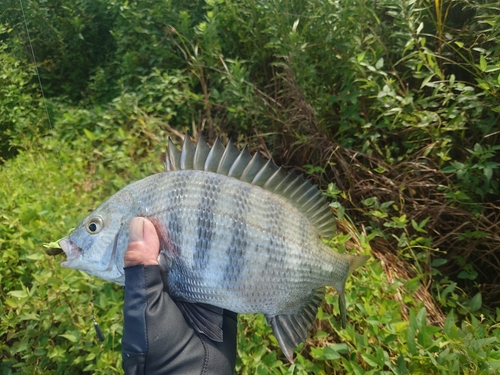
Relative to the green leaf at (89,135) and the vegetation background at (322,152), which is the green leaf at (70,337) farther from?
the green leaf at (89,135)

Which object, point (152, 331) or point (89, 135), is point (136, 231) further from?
point (89, 135)

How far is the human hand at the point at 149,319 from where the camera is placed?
4.74ft

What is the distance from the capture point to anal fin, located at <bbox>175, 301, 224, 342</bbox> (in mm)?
1607

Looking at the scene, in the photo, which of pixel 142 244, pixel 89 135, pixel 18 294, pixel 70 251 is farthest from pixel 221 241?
pixel 89 135

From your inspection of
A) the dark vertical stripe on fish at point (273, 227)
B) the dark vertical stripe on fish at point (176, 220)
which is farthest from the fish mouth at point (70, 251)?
the dark vertical stripe on fish at point (273, 227)

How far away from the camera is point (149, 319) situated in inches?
56.9

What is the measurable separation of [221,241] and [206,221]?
0.11 m

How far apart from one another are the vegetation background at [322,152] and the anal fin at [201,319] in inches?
20.3

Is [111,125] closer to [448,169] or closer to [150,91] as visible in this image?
[150,91]

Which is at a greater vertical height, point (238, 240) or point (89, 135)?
point (238, 240)

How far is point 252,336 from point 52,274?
4.55 ft

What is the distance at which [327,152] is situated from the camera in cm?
311

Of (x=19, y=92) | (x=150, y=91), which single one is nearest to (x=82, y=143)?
(x=150, y=91)

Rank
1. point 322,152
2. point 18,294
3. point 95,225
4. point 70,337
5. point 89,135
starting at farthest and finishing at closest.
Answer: point 89,135 < point 322,152 < point 18,294 < point 70,337 < point 95,225
